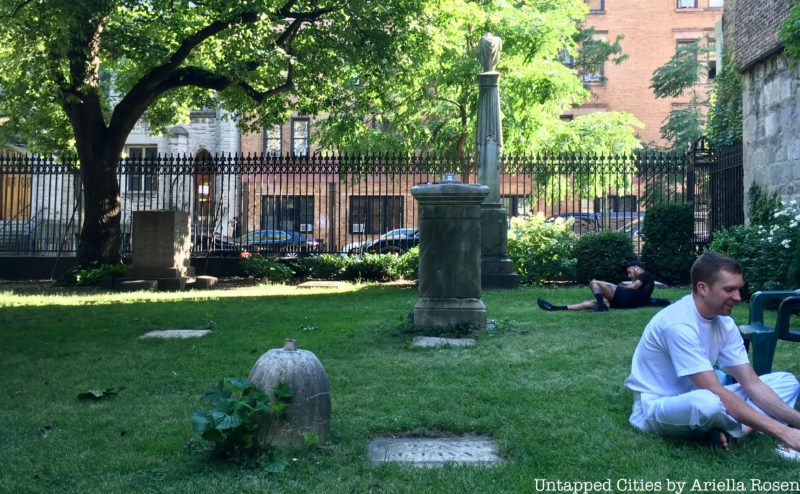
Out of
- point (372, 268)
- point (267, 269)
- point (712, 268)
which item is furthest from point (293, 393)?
point (267, 269)

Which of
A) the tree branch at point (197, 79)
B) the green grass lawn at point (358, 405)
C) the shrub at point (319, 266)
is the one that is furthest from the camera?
the shrub at point (319, 266)

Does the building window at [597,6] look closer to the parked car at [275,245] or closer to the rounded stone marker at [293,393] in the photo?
the parked car at [275,245]

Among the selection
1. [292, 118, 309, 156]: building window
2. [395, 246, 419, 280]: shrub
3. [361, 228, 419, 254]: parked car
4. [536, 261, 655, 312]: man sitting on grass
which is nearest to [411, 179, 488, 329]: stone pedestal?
[536, 261, 655, 312]: man sitting on grass

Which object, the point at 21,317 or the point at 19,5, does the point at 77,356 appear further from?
the point at 19,5

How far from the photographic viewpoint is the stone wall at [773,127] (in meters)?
12.7

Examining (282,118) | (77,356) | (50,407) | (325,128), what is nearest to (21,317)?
(77,356)

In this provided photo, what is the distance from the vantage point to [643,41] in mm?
41844

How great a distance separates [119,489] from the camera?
377 cm

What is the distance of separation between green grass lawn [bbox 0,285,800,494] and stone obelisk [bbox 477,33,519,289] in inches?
162

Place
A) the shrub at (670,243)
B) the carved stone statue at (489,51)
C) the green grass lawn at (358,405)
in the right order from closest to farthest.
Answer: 1. the green grass lawn at (358,405)
2. the carved stone statue at (489,51)
3. the shrub at (670,243)

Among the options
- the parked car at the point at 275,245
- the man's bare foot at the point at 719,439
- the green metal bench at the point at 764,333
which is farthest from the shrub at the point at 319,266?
the man's bare foot at the point at 719,439

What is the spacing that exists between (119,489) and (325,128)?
22.0m

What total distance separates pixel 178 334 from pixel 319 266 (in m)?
9.73

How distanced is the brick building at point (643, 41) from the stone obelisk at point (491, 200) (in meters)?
27.8
